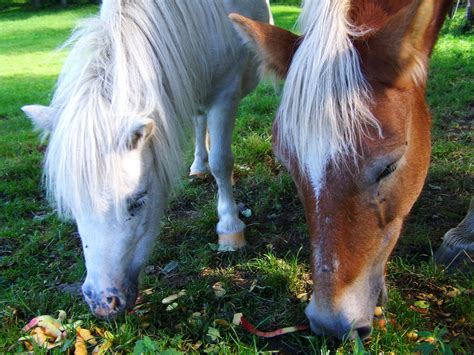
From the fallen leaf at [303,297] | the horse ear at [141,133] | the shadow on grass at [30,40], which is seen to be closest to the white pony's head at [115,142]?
the horse ear at [141,133]

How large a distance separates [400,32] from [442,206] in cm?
204

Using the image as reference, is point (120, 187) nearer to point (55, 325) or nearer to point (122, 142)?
point (122, 142)

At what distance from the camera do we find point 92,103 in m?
2.16

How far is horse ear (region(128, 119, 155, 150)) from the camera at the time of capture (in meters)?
2.10

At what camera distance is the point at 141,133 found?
2146mm

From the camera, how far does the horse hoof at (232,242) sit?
126 inches

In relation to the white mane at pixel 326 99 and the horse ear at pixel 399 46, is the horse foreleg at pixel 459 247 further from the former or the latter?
the white mane at pixel 326 99

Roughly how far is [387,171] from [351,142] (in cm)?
23

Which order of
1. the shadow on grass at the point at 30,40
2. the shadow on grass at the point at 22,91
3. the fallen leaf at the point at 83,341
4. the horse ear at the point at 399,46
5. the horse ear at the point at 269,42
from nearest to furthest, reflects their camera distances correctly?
the horse ear at the point at 399,46 < the horse ear at the point at 269,42 < the fallen leaf at the point at 83,341 < the shadow on grass at the point at 22,91 < the shadow on grass at the point at 30,40

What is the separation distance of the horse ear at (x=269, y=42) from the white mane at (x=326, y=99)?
0.50 feet

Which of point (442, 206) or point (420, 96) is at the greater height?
point (420, 96)

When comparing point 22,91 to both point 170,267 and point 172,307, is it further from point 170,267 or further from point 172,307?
point 172,307

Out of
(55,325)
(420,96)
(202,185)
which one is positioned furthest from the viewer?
(202,185)

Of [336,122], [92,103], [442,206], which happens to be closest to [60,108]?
[92,103]
